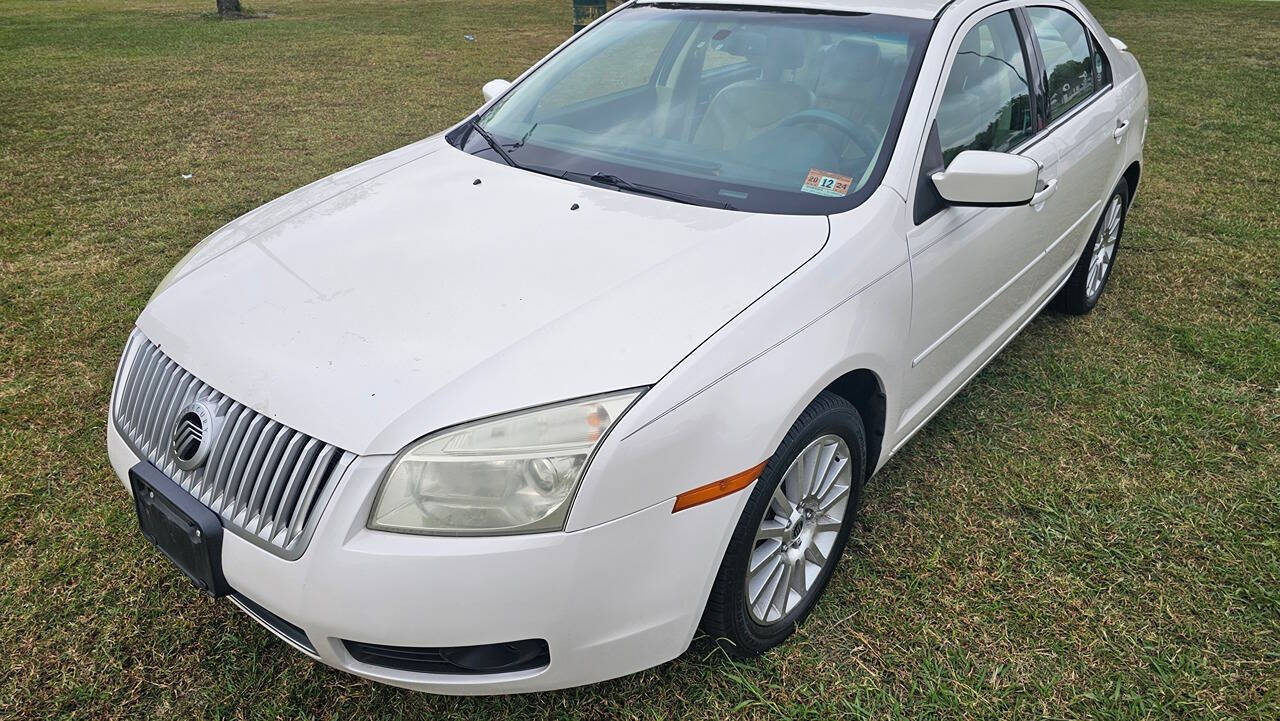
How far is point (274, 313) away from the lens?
2.19 metres

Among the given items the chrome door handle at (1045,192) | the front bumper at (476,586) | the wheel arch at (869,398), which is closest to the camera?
the front bumper at (476,586)

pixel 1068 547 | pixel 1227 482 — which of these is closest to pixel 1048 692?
pixel 1068 547

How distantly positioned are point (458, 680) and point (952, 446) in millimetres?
2148

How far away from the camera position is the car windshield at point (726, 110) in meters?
2.64

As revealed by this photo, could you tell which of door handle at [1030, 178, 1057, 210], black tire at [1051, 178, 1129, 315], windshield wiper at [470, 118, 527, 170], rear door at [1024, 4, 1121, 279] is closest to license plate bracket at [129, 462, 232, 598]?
windshield wiper at [470, 118, 527, 170]

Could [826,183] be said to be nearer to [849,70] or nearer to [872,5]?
[849,70]

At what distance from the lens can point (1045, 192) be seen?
3170 millimetres

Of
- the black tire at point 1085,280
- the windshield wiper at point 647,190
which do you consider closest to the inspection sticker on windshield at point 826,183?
the windshield wiper at point 647,190

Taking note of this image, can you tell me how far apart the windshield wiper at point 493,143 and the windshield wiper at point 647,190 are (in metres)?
0.31

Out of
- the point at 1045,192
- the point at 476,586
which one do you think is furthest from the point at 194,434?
the point at 1045,192

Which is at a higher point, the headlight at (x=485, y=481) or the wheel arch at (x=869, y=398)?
the headlight at (x=485, y=481)

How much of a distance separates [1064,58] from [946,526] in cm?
201

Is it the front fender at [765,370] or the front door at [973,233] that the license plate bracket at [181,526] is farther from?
the front door at [973,233]

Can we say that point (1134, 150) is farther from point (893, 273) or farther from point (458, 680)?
point (458, 680)
